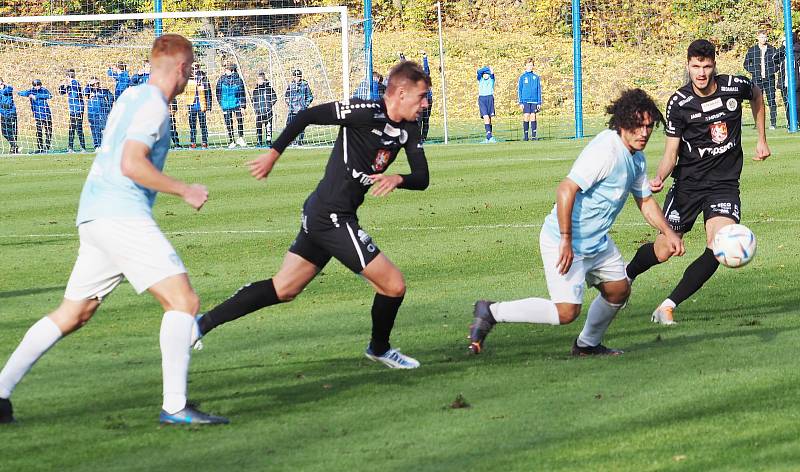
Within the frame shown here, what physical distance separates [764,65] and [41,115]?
16.8 meters

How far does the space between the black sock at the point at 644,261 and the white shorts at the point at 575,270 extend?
5.89ft

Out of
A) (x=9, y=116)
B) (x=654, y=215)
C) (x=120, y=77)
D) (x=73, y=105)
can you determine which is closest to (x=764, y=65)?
(x=120, y=77)

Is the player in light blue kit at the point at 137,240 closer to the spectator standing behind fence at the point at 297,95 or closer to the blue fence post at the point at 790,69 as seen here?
the spectator standing behind fence at the point at 297,95

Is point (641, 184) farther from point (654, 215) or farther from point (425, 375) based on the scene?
point (425, 375)

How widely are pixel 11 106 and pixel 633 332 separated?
24.1 m

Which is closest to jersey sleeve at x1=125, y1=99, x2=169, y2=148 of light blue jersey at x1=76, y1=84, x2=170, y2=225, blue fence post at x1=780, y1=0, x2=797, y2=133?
light blue jersey at x1=76, y1=84, x2=170, y2=225

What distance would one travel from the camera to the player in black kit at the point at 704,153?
959cm

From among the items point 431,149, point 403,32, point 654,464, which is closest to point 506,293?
point 654,464

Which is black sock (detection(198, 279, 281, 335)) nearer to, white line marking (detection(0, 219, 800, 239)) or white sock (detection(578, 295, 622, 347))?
white sock (detection(578, 295, 622, 347))

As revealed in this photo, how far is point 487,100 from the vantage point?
30781 millimetres

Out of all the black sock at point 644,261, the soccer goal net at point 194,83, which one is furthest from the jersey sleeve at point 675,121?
the soccer goal net at point 194,83

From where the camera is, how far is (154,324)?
9234 millimetres

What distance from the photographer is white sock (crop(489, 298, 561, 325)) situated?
785cm

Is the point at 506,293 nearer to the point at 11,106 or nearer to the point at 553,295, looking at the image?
the point at 553,295
